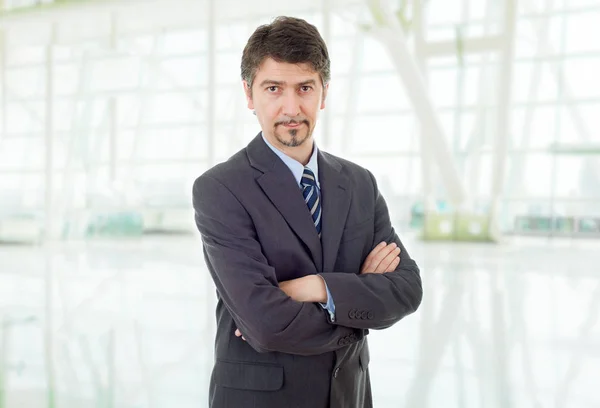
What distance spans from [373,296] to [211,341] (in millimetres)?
3655

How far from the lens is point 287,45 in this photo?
5.50 ft

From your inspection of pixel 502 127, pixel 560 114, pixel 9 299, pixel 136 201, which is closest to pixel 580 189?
pixel 560 114

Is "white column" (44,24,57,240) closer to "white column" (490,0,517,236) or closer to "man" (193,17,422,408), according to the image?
"white column" (490,0,517,236)

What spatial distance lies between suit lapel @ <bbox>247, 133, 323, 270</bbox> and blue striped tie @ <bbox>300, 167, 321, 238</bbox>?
61 millimetres

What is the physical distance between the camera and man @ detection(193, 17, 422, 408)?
165 cm

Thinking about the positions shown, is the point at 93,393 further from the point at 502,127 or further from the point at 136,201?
the point at 136,201

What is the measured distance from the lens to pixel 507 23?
14.3 meters

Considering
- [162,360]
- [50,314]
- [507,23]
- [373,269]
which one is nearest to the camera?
[373,269]

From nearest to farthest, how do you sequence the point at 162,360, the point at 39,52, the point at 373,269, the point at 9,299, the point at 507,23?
the point at 373,269 → the point at 162,360 → the point at 9,299 → the point at 507,23 → the point at 39,52

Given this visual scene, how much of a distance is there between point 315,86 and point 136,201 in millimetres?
22211

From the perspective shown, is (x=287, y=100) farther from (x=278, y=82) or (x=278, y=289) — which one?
(x=278, y=289)

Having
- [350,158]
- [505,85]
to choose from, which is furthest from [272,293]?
[350,158]

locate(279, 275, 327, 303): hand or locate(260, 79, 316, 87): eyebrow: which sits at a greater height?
locate(260, 79, 316, 87): eyebrow

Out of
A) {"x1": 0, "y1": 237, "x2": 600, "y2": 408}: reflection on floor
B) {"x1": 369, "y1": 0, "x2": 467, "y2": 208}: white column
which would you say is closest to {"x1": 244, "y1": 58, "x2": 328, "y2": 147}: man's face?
{"x1": 0, "y1": 237, "x2": 600, "y2": 408}: reflection on floor
